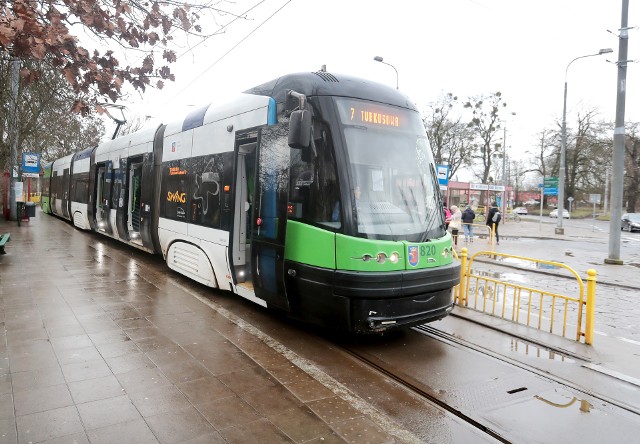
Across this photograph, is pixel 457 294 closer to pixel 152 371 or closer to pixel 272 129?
pixel 272 129

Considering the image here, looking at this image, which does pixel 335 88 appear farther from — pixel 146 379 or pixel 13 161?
pixel 13 161

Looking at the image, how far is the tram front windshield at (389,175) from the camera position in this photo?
5.18m

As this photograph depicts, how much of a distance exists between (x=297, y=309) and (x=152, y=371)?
1.84m

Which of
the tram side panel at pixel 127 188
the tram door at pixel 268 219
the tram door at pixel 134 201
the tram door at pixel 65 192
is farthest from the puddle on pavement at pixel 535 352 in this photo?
the tram door at pixel 65 192

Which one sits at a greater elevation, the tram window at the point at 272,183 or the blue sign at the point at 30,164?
the blue sign at the point at 30,164

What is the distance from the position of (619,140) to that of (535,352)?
12.0 m

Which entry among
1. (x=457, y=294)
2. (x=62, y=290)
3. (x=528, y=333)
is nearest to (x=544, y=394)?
(x=528, y=333)

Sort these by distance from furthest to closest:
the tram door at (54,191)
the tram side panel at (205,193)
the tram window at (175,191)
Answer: the tram door at (54,191), the tram window at (175,191), the tram side panel at (205,193)

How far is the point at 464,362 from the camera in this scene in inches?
204

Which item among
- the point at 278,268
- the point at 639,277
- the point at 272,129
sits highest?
the point at 272,129

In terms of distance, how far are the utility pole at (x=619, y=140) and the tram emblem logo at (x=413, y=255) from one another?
12.3 metres

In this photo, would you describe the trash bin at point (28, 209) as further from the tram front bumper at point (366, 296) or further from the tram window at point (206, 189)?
the tram front bumper at point (366, 296)

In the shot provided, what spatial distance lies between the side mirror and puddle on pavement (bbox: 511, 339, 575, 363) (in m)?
3.79

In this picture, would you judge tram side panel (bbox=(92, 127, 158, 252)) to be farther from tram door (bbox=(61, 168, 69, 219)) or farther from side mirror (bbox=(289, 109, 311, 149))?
tram door (bbox=(61, 168, 69, 219))
